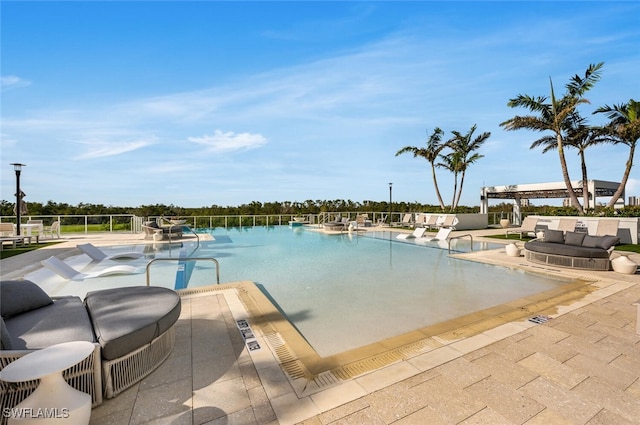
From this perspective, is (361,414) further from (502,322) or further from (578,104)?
(578,104)

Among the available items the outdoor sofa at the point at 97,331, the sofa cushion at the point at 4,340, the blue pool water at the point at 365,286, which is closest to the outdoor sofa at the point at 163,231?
the blue pool water at the point at 365,286

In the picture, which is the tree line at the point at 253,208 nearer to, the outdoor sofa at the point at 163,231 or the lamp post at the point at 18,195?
the outdoor sofa at the point at 163,231

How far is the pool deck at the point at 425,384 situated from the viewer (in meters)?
1.89

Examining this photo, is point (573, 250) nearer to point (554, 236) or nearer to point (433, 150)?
point (554, 236)

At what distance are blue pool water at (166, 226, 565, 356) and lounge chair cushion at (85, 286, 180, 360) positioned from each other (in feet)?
5.35

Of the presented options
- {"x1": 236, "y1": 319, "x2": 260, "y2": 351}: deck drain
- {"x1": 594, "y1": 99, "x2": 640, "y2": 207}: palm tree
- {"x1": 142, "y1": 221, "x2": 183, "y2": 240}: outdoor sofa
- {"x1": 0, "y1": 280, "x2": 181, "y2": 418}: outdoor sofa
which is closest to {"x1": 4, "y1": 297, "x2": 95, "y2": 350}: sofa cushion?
{"x1": 0, "y1": 280, "x2": 181, "y2": 418}: outdoor sofa

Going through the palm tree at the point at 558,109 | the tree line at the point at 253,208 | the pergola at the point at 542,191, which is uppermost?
the palm tree at the point at 558,109

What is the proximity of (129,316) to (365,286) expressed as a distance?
13.3 feet

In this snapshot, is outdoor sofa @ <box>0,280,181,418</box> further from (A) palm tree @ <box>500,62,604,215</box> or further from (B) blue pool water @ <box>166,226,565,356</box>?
(A) palm tree @ <box>500,62,604,215</box>

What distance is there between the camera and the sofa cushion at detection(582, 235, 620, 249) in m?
6.20

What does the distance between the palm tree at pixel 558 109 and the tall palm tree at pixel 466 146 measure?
478cm

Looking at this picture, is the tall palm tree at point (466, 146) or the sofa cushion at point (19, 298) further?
the tall palm tree at point (466, 146)

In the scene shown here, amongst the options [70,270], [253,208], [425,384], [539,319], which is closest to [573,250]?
[539,319]

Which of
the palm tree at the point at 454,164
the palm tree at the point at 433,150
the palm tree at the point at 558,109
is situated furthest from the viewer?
the palm tree at the point at 433,150
